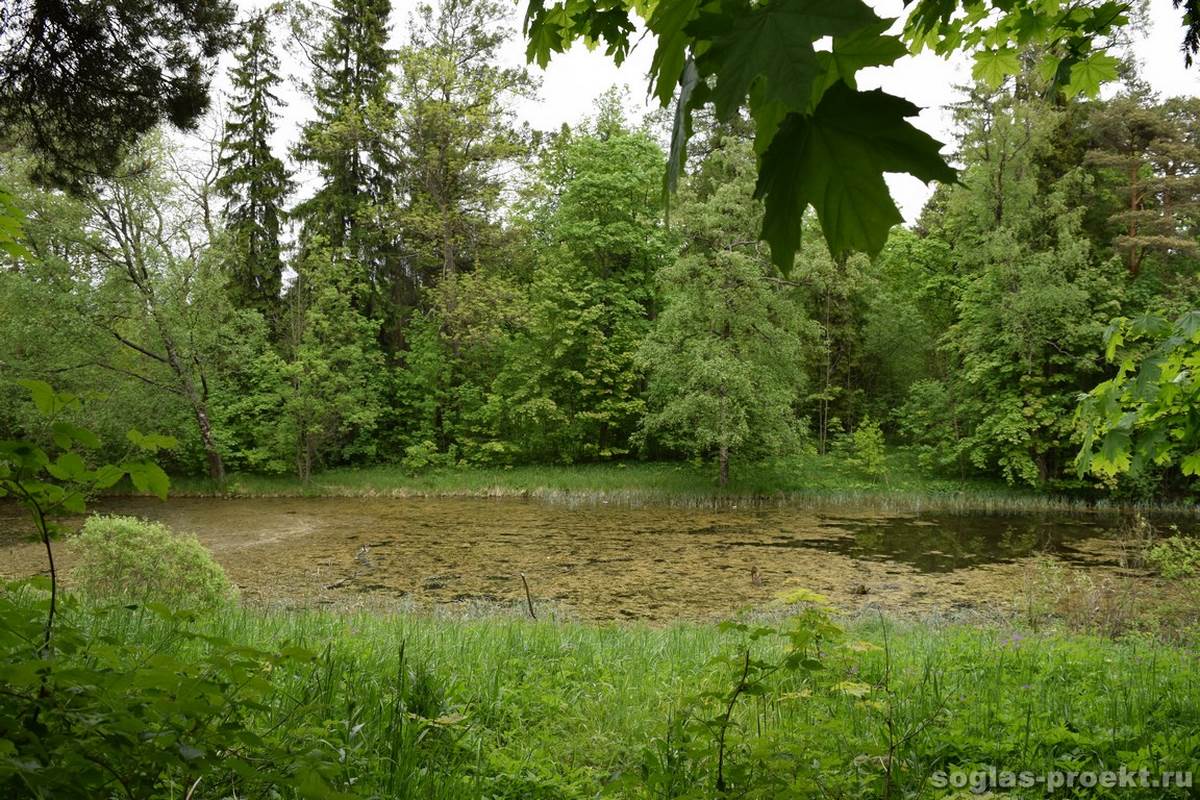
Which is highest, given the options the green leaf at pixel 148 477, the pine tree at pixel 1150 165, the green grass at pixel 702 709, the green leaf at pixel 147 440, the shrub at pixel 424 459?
the pine tree at pixel 1150 165

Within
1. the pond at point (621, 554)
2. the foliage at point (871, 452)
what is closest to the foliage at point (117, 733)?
the pond at point (621, 554)

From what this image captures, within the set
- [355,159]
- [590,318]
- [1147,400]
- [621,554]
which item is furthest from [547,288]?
[1147,400]

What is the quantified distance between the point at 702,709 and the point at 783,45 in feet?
7.21

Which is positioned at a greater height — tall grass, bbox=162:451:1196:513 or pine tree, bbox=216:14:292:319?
pine tree, bbox=216:14:292:319

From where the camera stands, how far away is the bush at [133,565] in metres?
6.02

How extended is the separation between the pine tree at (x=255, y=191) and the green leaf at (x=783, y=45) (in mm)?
27413

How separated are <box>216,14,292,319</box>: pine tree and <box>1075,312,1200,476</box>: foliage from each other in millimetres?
26461

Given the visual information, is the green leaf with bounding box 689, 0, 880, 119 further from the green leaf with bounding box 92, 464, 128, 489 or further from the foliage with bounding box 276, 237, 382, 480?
the foliage with bounding box 276, 237, 382, 480

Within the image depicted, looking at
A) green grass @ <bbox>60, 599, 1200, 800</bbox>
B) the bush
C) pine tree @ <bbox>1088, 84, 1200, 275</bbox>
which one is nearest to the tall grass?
pine tree @ <bbox>1088, 84, 1200, 275</bbox>

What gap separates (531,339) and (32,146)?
19653mm

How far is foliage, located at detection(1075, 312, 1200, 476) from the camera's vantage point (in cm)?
278

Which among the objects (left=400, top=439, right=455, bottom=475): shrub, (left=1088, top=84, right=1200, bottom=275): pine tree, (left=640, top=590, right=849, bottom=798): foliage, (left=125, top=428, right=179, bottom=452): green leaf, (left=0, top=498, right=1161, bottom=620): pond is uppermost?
(left=1088, top=84, right=1200, bottom=275): pine tree

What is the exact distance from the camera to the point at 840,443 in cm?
2353

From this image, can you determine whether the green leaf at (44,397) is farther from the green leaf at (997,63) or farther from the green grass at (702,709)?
the green leaf at (997,63)
